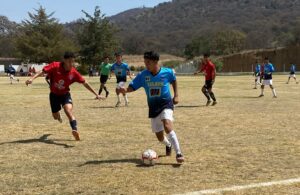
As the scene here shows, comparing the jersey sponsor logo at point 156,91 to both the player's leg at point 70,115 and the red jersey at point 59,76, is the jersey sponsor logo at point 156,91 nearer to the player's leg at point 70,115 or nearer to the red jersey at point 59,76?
the player's leg at point 70,115

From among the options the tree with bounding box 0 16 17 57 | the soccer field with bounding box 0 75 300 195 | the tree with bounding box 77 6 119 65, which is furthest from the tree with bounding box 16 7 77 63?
the soccer field with bounding box 0 75 300 195

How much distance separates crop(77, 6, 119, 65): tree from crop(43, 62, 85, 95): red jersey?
7155 centimetres

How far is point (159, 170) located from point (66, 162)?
170 centimetres

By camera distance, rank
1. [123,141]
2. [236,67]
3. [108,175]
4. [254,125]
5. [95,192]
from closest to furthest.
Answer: [95,192], [108,175], [123,141], [254,125], [236,67]

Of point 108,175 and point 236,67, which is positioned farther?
point 236,67

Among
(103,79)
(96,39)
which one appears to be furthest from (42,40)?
(103,79)

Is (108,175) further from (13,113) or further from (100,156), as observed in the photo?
(13,113)

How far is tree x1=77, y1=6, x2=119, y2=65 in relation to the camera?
271ft

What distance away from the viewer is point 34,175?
753 cm

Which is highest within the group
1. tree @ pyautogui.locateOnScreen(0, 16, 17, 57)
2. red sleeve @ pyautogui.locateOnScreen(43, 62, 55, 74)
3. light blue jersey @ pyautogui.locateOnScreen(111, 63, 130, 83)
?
tree @ pyautogui.locateOnScreen(0, 16, 17, 57)

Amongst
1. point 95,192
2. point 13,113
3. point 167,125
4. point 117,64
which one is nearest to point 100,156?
point 167,125

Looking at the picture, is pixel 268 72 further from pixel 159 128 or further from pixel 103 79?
pixel 159 128

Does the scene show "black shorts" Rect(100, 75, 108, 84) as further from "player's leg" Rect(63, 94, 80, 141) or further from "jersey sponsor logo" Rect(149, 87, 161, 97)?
"jersey sponsor logo" Rect(149, 87, 161, 97)

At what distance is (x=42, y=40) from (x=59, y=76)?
81654 millimetres
